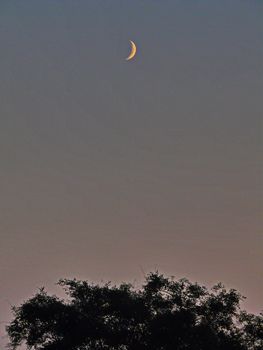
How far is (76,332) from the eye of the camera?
163ft

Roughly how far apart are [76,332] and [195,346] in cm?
997

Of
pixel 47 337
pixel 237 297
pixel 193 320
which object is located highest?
pixel 237 297

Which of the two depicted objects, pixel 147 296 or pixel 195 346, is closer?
pixel 195 346

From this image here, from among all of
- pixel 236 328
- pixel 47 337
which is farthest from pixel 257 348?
pixel 47 337

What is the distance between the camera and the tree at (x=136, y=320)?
4928 centimetres

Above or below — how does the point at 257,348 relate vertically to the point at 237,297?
below

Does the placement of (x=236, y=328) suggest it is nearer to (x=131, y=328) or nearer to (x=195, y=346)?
(x=195, y=346)

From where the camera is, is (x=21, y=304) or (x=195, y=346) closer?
(x=195, y=346)

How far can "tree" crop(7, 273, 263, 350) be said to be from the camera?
49281 millimetres

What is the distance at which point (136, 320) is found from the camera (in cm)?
5081

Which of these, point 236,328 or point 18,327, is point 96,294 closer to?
point 18,327

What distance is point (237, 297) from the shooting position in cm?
5303

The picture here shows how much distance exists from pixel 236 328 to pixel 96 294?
→ 503 inches

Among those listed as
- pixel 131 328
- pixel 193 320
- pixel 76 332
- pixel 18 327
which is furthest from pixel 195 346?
pixel 18 327
